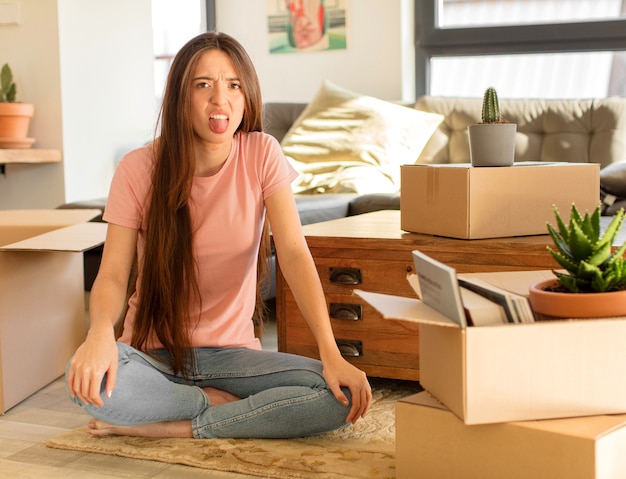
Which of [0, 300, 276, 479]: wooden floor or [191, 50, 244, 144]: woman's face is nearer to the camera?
[0, 300, 276, 479]: wooden floor

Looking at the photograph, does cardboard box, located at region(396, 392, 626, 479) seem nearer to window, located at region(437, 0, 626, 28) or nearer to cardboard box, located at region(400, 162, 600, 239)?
cardboard box, located at region(400, 162, 600, 239)

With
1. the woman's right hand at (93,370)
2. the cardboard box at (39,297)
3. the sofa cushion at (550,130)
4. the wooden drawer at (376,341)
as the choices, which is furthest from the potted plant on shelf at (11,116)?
the woman's right hand at (93,370)

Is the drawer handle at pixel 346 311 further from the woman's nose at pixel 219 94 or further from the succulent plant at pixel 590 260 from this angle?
the succulent plant at pixel 590 260

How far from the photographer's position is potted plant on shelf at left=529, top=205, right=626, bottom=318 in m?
1.43

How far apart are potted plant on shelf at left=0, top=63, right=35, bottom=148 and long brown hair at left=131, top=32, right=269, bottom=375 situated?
2.29 meters

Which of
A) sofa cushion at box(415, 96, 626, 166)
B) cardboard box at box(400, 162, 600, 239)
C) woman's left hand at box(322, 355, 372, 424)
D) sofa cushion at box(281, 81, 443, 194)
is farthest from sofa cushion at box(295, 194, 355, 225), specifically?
woman's left hand at box(322, 355, 372, 424)

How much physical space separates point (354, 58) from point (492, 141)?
103 inches

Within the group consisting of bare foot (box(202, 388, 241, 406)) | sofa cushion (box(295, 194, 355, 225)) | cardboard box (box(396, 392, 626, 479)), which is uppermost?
sofa cushion (box(295, 194, 355, 225))

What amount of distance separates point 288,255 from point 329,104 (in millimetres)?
2429

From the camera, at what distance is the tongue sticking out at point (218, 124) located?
1949 mm

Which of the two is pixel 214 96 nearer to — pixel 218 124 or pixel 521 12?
pixel 218 124

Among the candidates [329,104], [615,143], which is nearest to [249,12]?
[329,104]

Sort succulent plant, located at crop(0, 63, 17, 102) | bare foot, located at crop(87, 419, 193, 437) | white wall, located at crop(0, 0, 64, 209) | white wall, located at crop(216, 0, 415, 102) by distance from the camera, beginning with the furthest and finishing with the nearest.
Result: white wall, located at crop(216, 0, 415, 102) → white wall, located at crop(0, 0, 64, 209) → succulent plant, located at crop(0, 63, 17, 102) → bare foot, located at crop(87, 419, 193, 437)

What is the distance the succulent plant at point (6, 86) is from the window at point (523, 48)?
2001 millimetres
